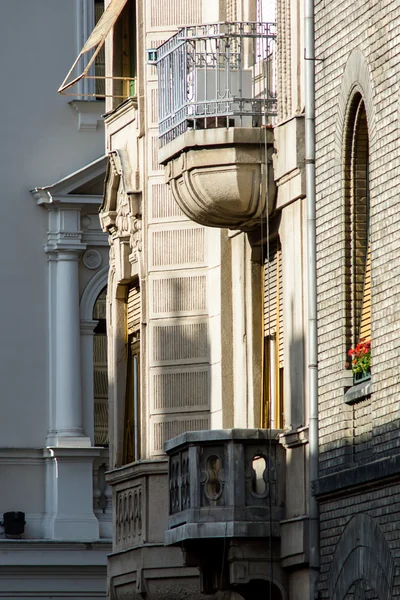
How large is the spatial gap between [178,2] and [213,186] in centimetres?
423

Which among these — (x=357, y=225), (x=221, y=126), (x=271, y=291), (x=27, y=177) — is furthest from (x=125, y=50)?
(x=27, y=177)

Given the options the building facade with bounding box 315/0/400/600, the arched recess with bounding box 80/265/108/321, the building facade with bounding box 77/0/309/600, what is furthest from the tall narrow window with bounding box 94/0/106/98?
the building facade with bounding box 315/0/400/600

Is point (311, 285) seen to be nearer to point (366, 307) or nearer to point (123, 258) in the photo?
point (366, 307)

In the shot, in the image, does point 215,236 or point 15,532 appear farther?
point 15,532

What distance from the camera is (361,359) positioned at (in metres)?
23.9

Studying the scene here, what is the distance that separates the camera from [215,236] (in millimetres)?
28750

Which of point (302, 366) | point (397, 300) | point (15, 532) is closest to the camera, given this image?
point (397, 300)

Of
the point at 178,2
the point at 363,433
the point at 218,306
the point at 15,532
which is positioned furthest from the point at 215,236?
the point at 15,532

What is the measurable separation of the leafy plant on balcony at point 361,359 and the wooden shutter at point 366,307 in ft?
0.28

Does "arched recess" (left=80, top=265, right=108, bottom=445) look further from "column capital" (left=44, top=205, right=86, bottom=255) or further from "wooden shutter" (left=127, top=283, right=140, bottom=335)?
"wooden shutter" (left=127, top=283, right=140, bottom=335)

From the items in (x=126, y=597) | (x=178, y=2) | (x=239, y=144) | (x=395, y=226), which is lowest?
(x=126, y=597)

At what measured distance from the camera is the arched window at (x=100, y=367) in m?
42.5

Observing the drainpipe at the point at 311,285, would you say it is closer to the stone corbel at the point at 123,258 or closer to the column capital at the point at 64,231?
the stone corbel at the point at 123,258

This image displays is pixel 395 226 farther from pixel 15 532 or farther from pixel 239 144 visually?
pixel 15 532
